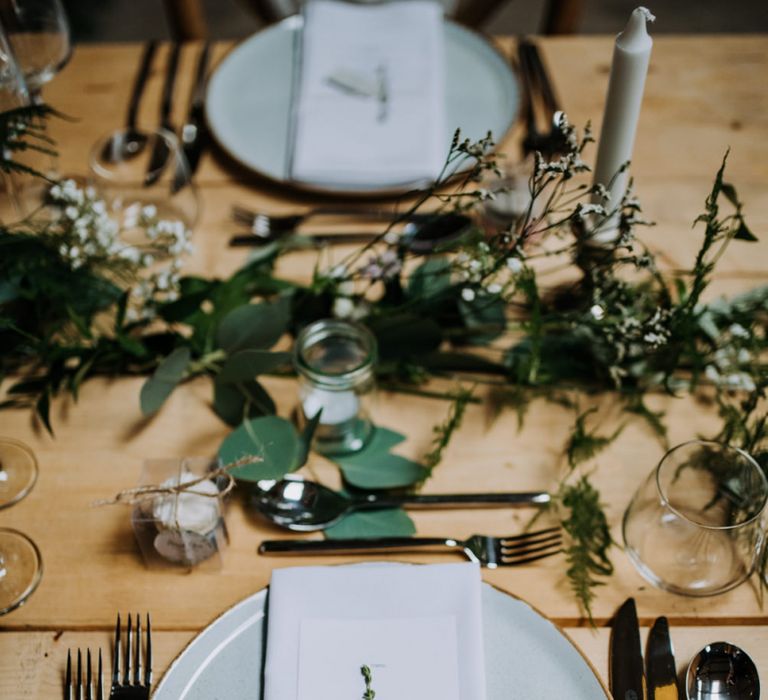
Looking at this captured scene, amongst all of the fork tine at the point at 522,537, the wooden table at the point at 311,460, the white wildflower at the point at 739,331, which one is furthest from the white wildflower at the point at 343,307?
the white wildflower at the point at 739,331

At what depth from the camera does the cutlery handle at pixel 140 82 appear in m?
1.28

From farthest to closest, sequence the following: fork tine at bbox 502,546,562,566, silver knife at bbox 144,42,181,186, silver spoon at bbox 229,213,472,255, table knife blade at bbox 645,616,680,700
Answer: silver knife at bbox 144,42,181,186
silver spoon at bbox 229,213,472,255
fork tine at bbox 502,546,562,566
table knife blade at bbox 645,616,680,700

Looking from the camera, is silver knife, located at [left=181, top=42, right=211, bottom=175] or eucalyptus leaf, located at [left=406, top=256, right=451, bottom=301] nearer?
eucalyptus leaf, located at [left=406, top=256, right=451, bottom=301]

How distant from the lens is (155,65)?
1.38 m

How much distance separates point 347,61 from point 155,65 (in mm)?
333

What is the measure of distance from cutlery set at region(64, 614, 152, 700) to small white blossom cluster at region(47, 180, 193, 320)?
1.28ft

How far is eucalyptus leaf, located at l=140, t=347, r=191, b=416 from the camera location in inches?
35.4

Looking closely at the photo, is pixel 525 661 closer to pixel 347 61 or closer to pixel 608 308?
pixel 608 308

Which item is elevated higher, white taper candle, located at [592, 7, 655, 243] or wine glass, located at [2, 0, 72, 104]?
wine glass, located at [2, 0, 72, 104]

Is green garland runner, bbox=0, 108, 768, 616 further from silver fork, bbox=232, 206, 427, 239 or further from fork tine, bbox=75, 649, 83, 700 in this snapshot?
fork tine, bbox=75, 649, 83, 700

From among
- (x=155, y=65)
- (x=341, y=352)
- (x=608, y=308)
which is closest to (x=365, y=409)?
(x=341, y=352)

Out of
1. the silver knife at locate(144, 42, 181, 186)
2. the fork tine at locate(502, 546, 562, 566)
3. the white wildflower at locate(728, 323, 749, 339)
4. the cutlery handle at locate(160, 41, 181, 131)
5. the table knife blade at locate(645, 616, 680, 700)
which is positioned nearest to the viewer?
the table knife blade at locate(645, 616, 680, 700)

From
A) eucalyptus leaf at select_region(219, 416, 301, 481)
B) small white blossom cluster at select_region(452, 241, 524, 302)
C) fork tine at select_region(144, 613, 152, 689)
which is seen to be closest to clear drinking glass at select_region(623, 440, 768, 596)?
small white blossom cluster at select_region(452, 241, 524, 302)

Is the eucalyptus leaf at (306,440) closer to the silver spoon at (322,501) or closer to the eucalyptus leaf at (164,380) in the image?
the silver spoon at (322,501)
